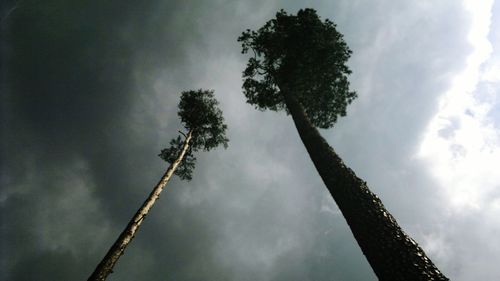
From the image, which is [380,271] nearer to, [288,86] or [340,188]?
[340,188]

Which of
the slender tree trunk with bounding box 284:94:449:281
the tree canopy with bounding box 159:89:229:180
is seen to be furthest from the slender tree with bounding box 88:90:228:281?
the slender tree trunk with bounding box 284:94:449:281

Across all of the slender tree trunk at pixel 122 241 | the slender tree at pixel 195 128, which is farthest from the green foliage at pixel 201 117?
the slender tree trunk at pixel 122 241

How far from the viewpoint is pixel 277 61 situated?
12922mm

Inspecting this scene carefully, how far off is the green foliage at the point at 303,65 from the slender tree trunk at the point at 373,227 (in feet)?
18.3

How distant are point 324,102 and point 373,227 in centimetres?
966

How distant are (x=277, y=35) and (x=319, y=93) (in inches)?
133

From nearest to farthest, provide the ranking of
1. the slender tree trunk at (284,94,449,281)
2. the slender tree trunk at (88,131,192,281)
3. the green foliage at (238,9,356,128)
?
the slender tree trunk at (284,94,449,281) → the slender tree trunk at (88,131,192,281) → the green foliage at (238,9,356,128)

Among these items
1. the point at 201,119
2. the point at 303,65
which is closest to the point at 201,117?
the point at 201,119

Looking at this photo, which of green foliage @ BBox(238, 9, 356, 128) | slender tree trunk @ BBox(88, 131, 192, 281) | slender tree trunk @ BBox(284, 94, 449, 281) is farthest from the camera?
green foliage @ BBox(238, 9, 356, 128)

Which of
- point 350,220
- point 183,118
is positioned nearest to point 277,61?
point 183,118

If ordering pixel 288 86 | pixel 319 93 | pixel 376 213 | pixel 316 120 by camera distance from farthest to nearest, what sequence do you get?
pixel 316 120 < pixel 319 93 < pixel 288 86 < pixel 376 213

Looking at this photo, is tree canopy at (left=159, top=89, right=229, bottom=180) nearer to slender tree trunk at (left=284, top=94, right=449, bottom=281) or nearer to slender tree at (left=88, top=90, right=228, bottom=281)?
slender tree at (left=88, top=90, right=228, bottom=281)

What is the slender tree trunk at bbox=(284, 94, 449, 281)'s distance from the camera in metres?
3.88

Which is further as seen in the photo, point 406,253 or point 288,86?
point 288,86
